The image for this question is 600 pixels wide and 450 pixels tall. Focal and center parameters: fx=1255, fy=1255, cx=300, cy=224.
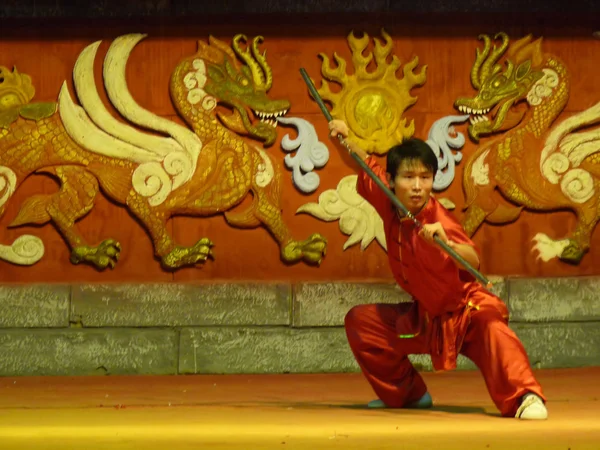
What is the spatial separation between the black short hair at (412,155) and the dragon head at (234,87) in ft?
7.10

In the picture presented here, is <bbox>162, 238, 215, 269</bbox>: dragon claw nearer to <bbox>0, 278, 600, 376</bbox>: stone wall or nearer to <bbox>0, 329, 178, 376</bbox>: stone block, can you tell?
<bbox>0, 278, 600, 376</bbox>: stone wall

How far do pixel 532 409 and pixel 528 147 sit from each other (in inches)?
113

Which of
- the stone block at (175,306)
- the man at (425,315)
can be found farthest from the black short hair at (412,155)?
the stone block at (175,306)

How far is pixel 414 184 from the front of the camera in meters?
5.09

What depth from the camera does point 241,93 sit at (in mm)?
7258

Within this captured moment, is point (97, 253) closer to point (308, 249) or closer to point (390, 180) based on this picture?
point (308, 249)

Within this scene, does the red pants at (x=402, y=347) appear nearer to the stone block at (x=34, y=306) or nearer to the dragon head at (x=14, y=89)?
the stone block at (x=34, y=306)

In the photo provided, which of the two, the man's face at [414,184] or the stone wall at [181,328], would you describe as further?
the stone wall at [181,328]

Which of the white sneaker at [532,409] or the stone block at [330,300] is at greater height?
the stone block at [330,300]

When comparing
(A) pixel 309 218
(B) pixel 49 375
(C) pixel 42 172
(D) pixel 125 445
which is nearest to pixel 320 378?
(A) pixel 309 218

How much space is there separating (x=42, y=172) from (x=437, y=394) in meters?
2.74

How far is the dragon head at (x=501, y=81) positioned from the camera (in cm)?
728

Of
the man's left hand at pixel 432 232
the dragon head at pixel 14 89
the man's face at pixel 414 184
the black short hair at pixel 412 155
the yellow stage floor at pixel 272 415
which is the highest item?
the dragon head at pixel 14 89

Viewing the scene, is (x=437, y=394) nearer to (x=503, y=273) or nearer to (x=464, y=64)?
(x=503, y=273)
